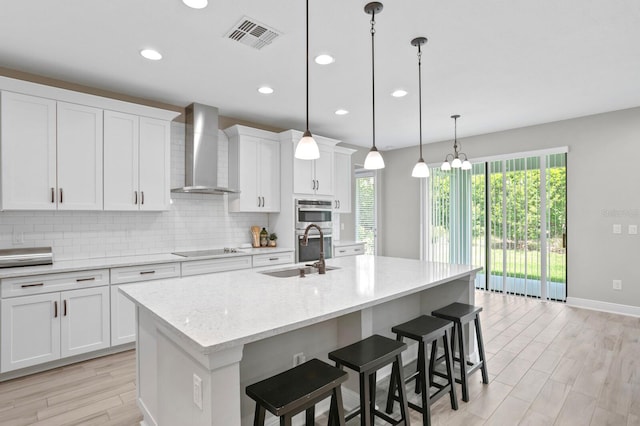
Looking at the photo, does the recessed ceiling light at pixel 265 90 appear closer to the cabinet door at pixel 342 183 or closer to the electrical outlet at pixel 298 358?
the cabinet door at pixel 342 183

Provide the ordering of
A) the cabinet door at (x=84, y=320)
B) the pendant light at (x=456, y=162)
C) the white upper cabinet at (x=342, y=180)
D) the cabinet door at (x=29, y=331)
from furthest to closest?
the white upper cabinet at (x=342, y=180) → the pendant light at (x=456, y=162) → the cabinet door at (x=84, y=320) → the cabinet door at (x=29, y=331)

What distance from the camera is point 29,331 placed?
2895mm

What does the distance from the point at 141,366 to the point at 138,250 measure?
213cm

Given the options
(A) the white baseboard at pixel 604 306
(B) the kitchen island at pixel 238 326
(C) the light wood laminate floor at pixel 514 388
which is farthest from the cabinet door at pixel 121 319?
(A) the white baseboard at pixel 604 306

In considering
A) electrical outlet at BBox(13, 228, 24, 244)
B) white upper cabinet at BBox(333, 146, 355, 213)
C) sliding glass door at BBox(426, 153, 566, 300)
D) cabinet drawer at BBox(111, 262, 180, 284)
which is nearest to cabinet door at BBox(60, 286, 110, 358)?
cabinet drawer at BBox(111, 262, 180, 284)

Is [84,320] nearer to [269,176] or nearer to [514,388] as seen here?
[269,176]

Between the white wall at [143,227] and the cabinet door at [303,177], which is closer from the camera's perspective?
the white wall at [143,227]

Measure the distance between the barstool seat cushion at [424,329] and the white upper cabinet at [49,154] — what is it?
10.2ft

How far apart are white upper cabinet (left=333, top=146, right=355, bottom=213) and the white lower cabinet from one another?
352 centimetres

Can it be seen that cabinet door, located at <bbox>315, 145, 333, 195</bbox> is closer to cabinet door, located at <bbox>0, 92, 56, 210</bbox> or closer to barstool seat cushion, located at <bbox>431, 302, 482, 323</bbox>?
barstool seat cushion, located at <bbox>431, 302, 482, 323</bbox>

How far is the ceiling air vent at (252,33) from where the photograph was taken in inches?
97.1

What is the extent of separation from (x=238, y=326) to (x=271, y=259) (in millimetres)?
3044

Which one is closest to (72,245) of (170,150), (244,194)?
(170,150)

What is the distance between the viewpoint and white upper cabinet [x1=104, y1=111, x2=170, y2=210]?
3.53 metres
